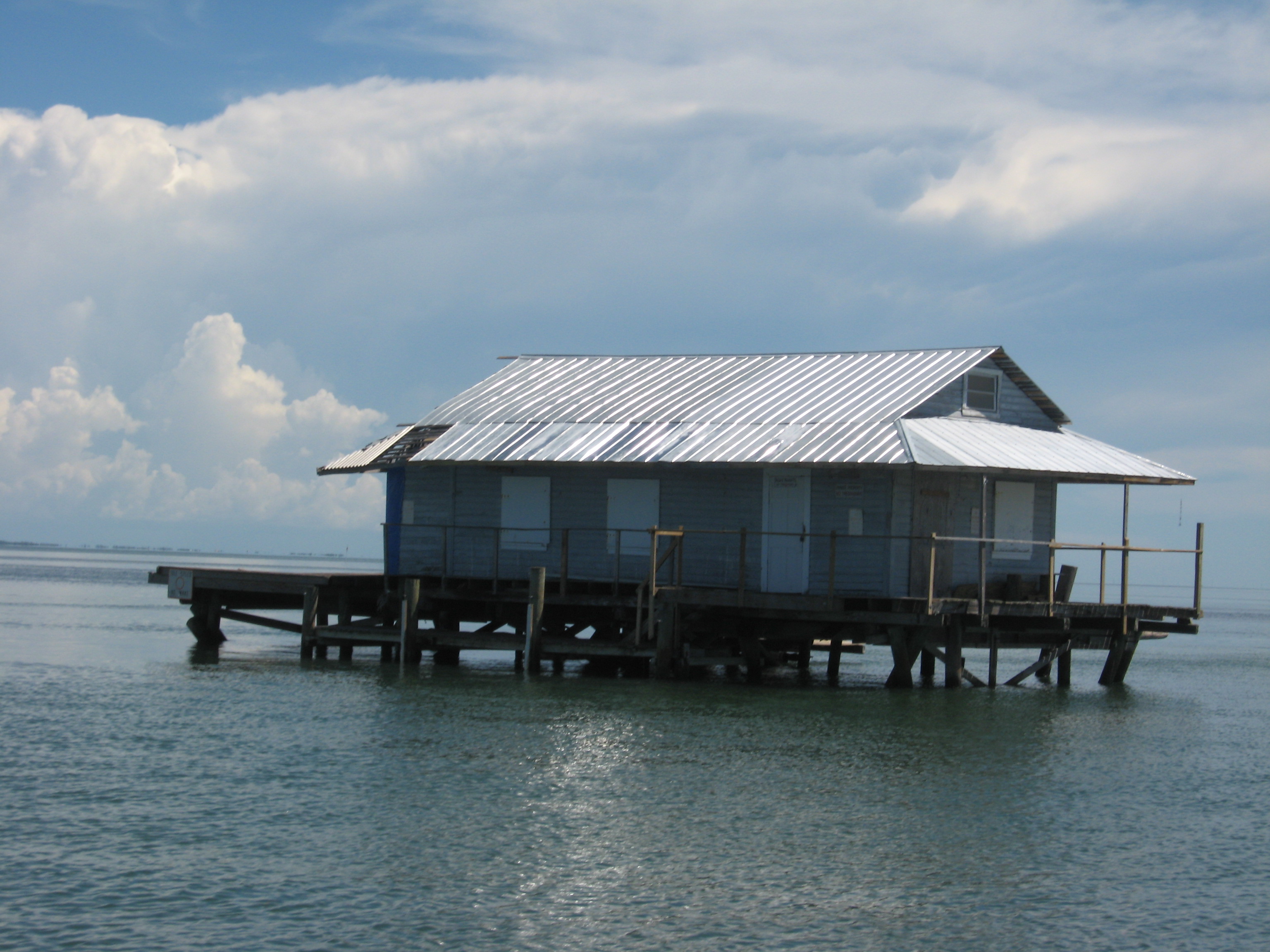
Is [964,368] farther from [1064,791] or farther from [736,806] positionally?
[736,806]

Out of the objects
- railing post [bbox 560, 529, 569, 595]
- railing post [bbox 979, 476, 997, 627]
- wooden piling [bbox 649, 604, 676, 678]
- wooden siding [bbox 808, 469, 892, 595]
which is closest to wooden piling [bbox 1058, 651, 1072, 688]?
railing post [bbox 979, 476, 997, 627]

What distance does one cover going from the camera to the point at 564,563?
86.2 ft

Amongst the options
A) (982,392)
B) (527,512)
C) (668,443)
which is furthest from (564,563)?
(982,392)

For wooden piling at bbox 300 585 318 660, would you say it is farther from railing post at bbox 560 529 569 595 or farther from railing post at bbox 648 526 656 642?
railing post at bbox 648 526 656 642

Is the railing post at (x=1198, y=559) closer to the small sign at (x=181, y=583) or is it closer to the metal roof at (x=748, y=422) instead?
the metal roof at (x=748, y=422)

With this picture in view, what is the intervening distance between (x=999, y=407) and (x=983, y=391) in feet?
1.72

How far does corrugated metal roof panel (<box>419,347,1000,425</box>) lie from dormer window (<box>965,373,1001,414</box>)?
16.0 inches

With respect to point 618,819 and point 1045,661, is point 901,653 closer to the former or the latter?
point 1045,661

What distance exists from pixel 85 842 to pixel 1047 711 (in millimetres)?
16854

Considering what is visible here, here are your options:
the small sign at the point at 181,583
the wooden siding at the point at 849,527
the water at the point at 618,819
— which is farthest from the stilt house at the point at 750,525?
the water at the point at 618,819

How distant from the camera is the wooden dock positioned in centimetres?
2492

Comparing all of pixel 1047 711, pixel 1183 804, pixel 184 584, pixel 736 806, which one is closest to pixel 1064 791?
pixel 1183 804

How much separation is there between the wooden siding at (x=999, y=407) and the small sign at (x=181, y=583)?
16.6 metres

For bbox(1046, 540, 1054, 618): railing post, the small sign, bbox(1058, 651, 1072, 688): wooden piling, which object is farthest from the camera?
the small sign
